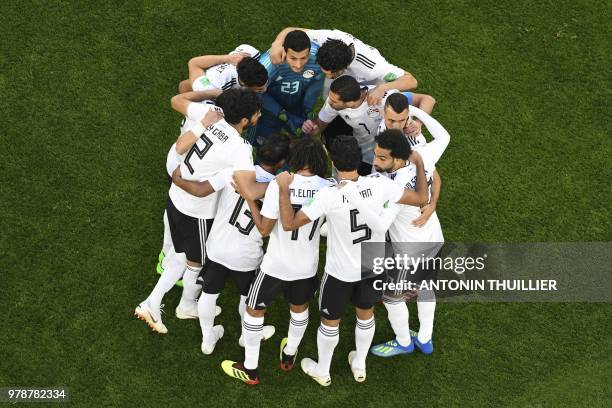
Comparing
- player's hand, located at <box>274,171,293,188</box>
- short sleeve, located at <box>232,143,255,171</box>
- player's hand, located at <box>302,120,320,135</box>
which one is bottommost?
player's hand, located at <box>302,120,320,135</box>

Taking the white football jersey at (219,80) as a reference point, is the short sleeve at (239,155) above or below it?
below

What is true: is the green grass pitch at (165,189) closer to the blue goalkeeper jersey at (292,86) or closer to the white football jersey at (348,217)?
the white football jersey at (348,217)

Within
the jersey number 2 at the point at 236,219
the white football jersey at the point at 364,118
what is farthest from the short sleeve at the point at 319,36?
the jersey number 2 at the point at 236,219

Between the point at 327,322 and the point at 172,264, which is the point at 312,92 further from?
the point at 327,322

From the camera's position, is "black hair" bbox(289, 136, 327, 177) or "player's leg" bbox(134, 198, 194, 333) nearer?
"black hair" bbox(289, 136, 327, 177)

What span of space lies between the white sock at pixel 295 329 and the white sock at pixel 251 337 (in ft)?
0.88

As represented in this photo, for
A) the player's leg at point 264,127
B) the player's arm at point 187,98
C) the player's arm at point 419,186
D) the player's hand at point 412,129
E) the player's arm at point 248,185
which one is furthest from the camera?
the player's leg at point 264,127

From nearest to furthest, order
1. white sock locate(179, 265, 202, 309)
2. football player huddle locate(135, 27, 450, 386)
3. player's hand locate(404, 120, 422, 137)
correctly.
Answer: football player huddle locate(135, 27, 450, 386) < player's hand locate(404, 120, 422, 137) < white sock locate(179, 265, 202, 309)

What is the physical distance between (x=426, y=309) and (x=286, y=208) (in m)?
2.06

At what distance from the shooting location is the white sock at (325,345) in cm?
619

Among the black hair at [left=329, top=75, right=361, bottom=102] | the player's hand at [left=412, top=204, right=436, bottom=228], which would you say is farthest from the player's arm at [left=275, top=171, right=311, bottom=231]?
the black hair at [left=329, top=75, right=361, bottom=102]

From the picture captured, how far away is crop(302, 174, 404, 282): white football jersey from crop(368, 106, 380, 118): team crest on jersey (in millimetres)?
1201

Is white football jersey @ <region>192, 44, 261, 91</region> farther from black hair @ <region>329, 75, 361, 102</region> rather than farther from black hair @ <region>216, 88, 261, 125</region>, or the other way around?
black hair @ <region>329, 75, 361, 102</region>

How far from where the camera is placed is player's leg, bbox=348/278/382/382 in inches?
237
